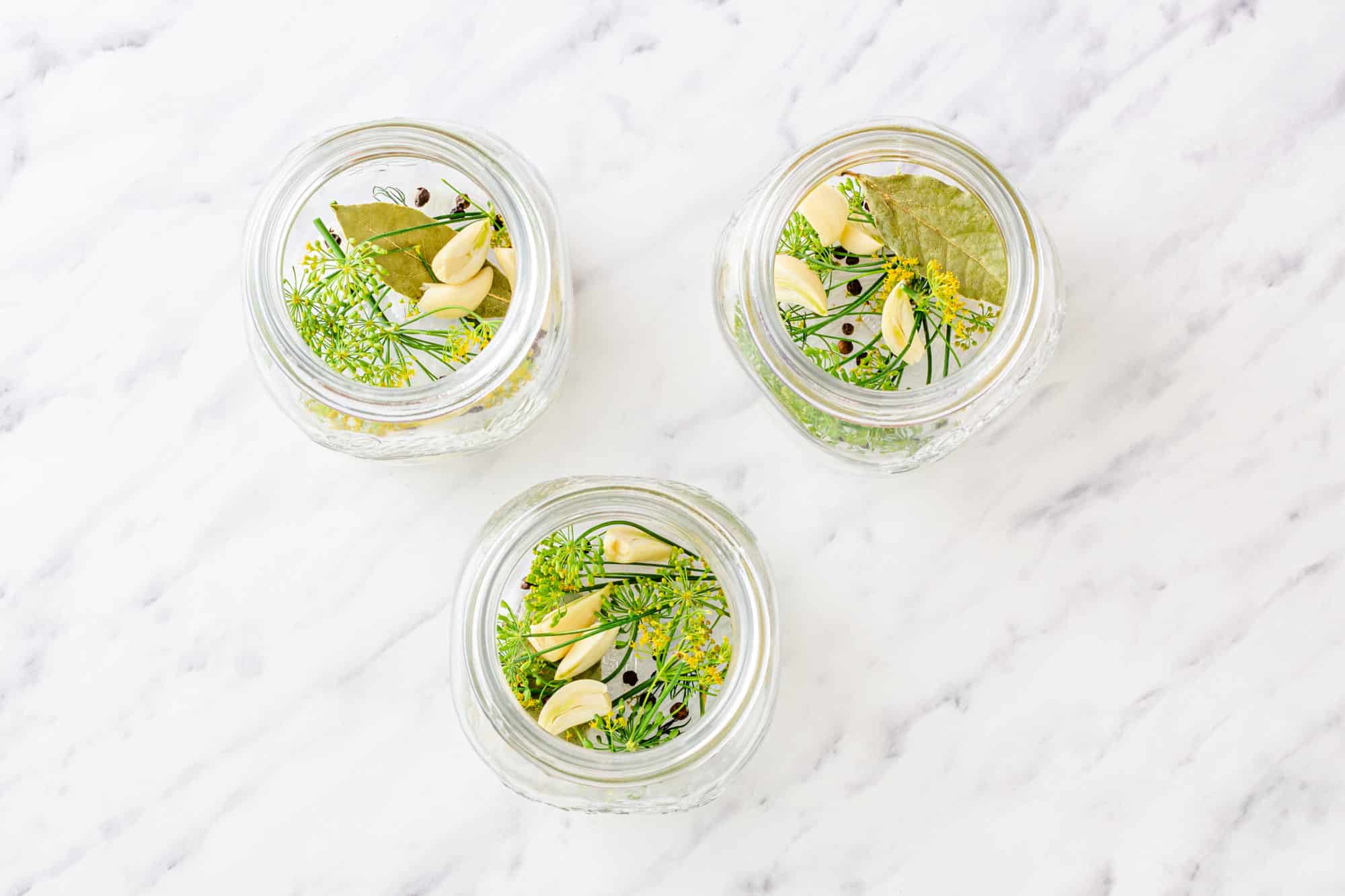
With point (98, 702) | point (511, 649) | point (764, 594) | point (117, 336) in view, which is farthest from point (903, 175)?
point (98, 702)

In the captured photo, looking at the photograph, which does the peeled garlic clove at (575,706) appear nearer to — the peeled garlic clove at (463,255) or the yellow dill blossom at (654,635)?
the yellow dill blossom at (654,635)

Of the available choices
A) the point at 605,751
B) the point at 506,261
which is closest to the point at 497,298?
the point at 506,261

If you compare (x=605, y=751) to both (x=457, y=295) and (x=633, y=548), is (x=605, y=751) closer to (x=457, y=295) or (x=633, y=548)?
(x=633, y=548)

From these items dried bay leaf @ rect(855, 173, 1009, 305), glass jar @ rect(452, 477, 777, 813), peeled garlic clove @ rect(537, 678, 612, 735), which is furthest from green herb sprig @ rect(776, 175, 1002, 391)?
peeled garlic clove @ rect(537, 678, 612, 735)

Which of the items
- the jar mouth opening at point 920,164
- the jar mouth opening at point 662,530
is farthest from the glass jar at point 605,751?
the jar mouth opening at point 920,164

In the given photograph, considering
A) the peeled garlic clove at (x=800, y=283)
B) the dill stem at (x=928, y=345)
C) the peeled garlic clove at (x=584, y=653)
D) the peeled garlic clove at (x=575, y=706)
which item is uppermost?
the peeled garlic clove at (x=800, y=283)
